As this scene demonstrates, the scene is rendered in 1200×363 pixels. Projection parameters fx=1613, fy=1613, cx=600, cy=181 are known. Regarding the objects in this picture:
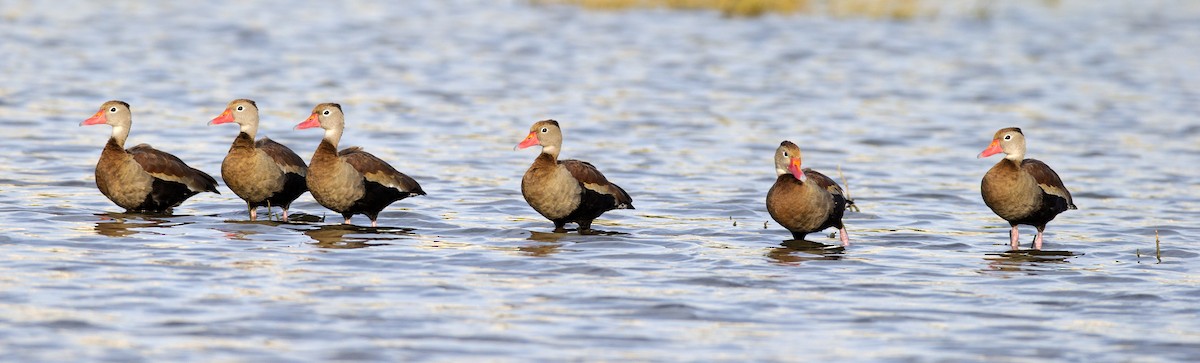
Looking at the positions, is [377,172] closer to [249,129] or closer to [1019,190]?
[249,129]

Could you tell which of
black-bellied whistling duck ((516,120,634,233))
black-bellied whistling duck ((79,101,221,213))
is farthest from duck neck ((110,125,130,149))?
black-bellied whistling duck ((516,120,634,233))

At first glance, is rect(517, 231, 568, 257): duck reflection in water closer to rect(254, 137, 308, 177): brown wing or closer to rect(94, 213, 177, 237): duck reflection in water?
rect(254, 137, 308, 177): brown wing

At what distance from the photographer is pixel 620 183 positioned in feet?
55.4

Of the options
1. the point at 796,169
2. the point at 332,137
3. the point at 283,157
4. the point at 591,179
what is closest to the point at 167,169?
the point at 283,157

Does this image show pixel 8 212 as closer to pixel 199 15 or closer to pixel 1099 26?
pixel 199 15

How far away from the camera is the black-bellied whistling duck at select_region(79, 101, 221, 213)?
43.0 ft

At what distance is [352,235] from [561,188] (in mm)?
1693

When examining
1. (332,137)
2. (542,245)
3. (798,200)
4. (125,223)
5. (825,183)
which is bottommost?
(542,245)

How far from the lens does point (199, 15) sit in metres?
33.7

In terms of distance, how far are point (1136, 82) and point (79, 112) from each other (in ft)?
54.7

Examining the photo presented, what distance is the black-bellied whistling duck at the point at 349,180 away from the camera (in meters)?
12.9

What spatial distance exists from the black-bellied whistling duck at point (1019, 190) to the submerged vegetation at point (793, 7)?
854 inches

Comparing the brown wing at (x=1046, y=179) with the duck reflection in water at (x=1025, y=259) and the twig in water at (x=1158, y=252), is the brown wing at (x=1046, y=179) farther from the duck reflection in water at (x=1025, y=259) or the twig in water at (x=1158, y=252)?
the twig in water at (x=1158, y=252)

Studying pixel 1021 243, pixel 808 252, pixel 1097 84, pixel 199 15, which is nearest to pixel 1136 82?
pixel 1097 84
